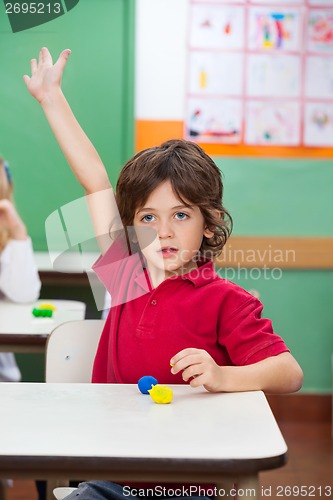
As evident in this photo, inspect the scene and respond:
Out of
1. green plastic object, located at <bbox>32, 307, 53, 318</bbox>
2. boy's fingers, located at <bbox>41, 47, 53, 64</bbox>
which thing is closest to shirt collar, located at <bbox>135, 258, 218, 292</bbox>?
boy's fingers, located at <bbox>41, 47, 53, 64</bbox>

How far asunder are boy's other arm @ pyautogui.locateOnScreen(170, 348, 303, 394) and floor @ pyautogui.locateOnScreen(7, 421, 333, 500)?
4.76ft

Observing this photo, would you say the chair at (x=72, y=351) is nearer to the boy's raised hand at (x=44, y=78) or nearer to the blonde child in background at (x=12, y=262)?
the boy's raised hand at (x=44, y=78)

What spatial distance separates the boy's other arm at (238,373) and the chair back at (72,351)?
1.35ft

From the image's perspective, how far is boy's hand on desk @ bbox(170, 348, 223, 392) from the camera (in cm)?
120

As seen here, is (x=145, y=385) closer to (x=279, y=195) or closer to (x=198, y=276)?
(x=198, y=276)

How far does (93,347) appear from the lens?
169 centimetres

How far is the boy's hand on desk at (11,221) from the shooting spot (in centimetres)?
336

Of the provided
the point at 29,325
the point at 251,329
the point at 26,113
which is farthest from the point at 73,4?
the point at 251,329

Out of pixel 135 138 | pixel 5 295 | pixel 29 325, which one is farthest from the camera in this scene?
pixel 135 138

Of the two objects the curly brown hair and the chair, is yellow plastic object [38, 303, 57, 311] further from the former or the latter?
the curly brown hair

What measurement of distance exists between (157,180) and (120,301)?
23 centimetres

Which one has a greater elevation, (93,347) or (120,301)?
(120,301)

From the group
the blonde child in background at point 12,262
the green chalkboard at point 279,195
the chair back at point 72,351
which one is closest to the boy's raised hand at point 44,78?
the chair back at point 72,351

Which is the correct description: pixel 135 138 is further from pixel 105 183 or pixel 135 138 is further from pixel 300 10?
pixel 105 183
